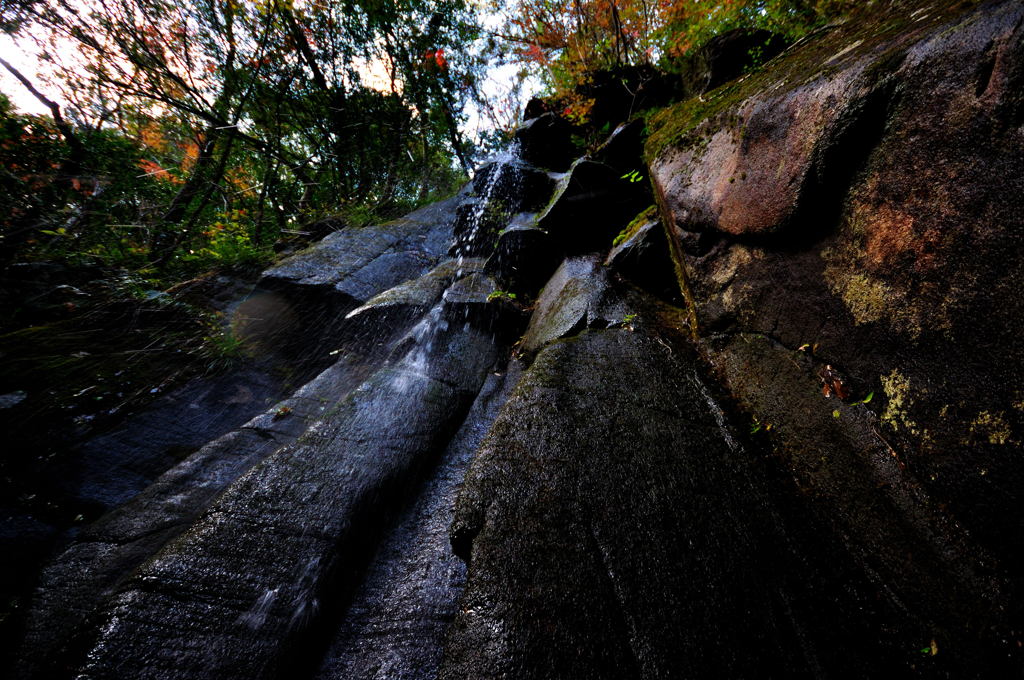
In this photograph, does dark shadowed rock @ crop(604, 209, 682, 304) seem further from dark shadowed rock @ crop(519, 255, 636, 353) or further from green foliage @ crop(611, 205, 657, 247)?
dark shadowed rock @ crop(519, 255, 636, 353)

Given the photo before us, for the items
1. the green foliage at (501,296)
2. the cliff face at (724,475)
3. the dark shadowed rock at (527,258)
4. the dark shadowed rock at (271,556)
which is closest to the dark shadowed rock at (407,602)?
the cliff face at (724,475)

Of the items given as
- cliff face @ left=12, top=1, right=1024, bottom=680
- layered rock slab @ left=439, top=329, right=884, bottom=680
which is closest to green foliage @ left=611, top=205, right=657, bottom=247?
cliff face @ left=12, top=1, right=1024, bottom=680

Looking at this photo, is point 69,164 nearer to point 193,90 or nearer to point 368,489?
point 193,90

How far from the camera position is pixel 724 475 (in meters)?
2.04

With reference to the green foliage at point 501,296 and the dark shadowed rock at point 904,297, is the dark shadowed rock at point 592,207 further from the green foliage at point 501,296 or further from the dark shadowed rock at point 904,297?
the dark shadowed rock at point 904,297

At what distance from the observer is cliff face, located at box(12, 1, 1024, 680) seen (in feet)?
4.64

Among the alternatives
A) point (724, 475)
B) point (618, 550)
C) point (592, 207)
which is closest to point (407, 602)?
point (618, 550)

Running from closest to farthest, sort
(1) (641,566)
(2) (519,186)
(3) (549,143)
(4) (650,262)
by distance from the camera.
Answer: (1) (641,566)
(4) (650,262)
(2) (519,186)
(3) (549,143)

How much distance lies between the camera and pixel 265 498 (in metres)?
2.48

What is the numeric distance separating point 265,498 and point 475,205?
7.95 m

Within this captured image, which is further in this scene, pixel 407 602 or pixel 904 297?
pixel 407 602

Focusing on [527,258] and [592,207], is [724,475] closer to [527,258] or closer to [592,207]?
[527,258]

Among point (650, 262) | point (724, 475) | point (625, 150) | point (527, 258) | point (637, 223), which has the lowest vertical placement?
point (724, 475)

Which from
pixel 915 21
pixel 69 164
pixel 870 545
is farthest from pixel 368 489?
pixel 69 164
